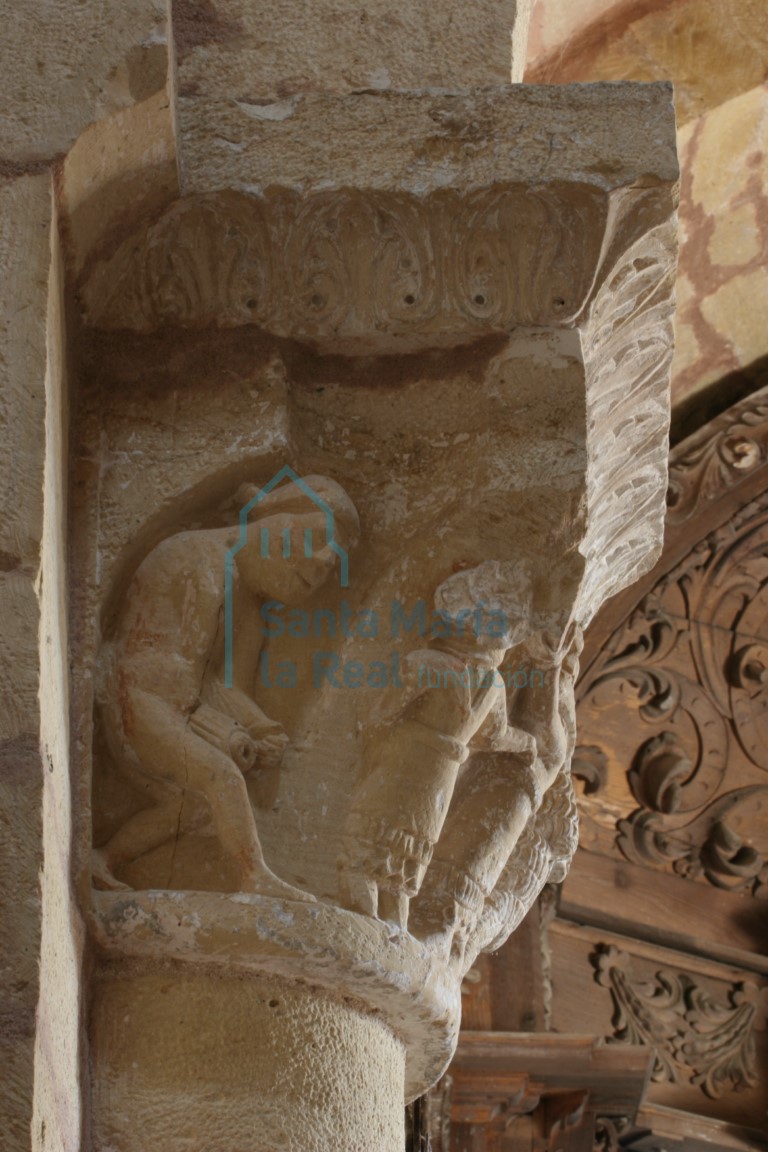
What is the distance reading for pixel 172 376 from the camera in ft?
6.01

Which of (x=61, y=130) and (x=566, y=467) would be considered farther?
(x=566, y=467)

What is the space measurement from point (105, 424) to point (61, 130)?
1.02 feet

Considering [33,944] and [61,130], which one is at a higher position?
[61,130]

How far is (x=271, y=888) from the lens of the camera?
165cm

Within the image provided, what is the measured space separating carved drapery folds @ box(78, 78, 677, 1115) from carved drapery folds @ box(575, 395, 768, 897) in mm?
1664

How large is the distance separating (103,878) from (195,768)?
0.13 metres

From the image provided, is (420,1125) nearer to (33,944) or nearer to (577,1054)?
(577,1054)

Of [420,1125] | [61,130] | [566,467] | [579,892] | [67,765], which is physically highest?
[61,130]

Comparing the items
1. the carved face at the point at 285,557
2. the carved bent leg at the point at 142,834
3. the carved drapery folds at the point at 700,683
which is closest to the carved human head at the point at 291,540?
the carved face at the point at 285,557

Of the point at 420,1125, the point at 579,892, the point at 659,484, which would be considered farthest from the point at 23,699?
the point at 579,892

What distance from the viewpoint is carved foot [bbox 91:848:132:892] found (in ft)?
5.40

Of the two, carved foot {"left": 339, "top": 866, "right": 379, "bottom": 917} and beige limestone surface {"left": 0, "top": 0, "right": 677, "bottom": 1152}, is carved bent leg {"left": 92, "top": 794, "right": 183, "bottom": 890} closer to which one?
beige limestone surface {"left": 0, "top": 0, "right": 677, "bottom": 1152}

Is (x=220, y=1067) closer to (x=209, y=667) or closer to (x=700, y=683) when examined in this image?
(x=209, y=667)

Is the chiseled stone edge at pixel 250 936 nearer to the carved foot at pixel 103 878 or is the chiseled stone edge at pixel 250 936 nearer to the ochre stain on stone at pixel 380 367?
the carved foot at pixel 103 878
